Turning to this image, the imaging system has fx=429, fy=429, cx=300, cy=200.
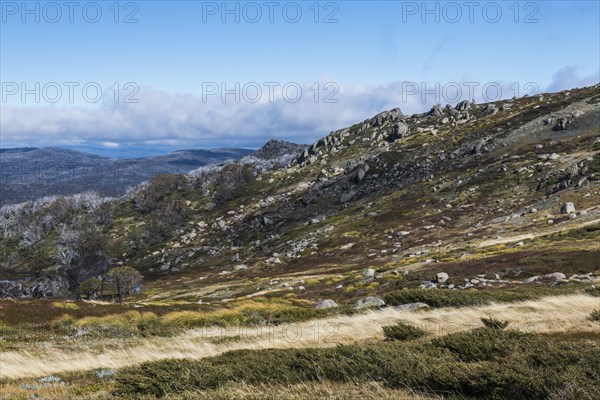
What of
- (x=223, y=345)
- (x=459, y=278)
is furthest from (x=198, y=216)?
(x=223, y=345)

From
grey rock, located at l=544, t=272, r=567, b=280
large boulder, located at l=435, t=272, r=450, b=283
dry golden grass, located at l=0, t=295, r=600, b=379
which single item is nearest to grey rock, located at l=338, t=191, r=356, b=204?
large boulder, located at l=435, t=272, r=450, b=283

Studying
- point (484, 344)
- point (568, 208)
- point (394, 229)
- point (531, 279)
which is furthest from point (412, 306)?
point (394, 229)

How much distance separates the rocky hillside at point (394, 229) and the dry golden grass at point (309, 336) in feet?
54.6

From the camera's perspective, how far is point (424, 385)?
8.38 meters

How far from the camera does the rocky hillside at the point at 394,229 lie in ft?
164

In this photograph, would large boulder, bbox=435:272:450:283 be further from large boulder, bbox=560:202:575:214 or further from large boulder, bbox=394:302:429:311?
large boulder, bbox=560:202:575:214

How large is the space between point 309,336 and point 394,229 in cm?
7385

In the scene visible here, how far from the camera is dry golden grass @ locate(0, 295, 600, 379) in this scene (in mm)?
15008

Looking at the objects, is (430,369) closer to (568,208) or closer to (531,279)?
(531,279)

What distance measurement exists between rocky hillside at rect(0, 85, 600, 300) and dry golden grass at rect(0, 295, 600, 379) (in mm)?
16632

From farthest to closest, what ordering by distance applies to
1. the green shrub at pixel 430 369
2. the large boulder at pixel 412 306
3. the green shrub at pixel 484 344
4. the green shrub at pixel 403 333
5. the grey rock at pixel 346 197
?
the grey rock at pixel 346 197 < the large boulder at pixel 412 306 < the green shrub at pixel 403 333 < the green shrub at pixel 484 344 < the green shrub at pixel 430 369

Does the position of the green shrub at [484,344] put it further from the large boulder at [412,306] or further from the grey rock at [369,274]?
the grey rock at [369,274]

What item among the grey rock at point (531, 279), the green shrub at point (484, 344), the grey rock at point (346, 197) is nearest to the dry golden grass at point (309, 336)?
the green shrub at point (484, 344)

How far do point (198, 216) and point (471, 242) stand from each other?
139 metres
